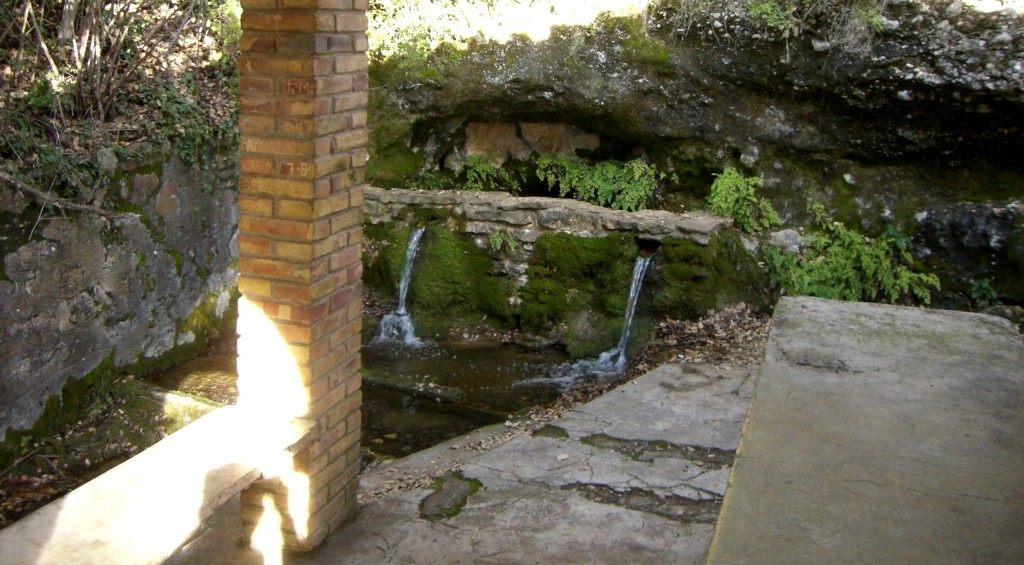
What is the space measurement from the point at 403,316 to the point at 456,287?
563mm

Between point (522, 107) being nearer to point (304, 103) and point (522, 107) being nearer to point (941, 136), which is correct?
point (941, 136)

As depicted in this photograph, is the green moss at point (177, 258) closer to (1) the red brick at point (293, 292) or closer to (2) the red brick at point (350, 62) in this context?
(1) the red brick at point (293, 292)

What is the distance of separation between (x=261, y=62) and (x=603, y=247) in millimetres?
4642

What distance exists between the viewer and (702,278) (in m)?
7.41

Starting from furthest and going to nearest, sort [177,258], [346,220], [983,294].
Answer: [983,294] < [177,258] < [346,220]

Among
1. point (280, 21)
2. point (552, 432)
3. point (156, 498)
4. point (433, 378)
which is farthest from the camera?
point (433, 378)

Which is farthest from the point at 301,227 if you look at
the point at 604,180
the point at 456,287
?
the point at 604,180

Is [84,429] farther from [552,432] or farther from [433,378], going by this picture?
[552,432]

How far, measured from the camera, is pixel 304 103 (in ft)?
11.6

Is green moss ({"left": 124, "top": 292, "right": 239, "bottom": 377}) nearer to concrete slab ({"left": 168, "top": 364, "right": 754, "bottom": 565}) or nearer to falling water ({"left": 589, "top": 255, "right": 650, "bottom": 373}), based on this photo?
concrete slab ({"left": 168, "top": 364, "right": 754, "bottom": 565})

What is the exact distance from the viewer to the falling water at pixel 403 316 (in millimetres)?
8070

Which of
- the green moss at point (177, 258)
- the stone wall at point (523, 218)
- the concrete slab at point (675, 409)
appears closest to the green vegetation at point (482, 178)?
the stone wall at point (523, 218)

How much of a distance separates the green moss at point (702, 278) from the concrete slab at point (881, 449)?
3394 millimetres

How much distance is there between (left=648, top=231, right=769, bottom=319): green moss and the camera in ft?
24.3
